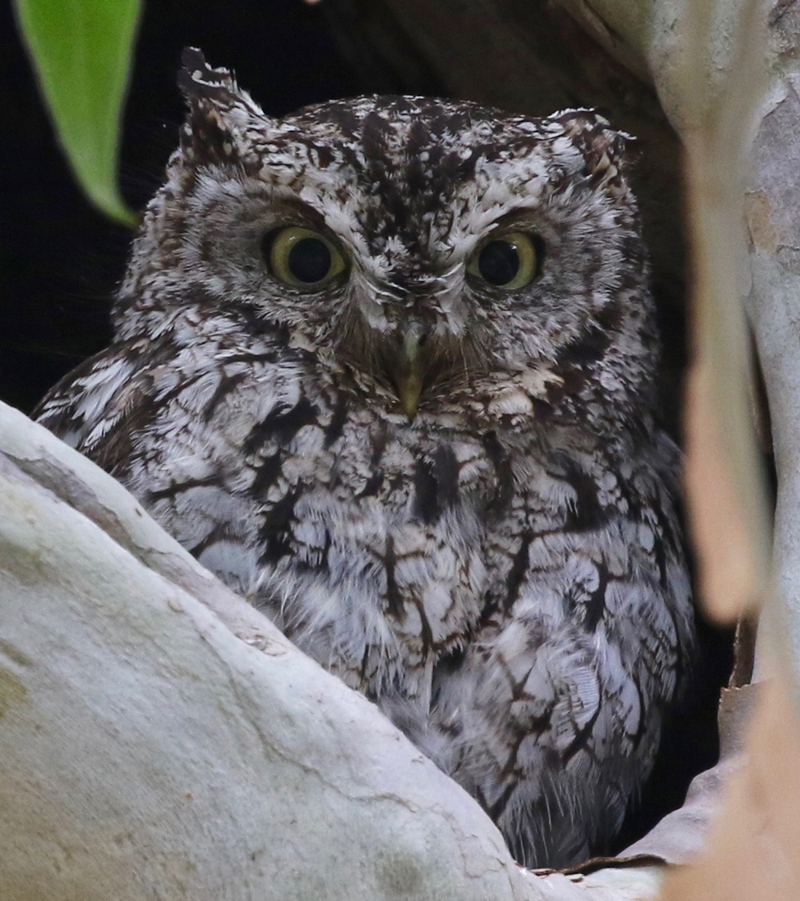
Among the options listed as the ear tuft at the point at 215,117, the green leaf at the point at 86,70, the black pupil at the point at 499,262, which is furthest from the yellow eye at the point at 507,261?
the green leaf at the point at 86,70

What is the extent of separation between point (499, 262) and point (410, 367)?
9.6 inches

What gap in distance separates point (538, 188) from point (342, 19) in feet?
3.96

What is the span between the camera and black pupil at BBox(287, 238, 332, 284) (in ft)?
5.94

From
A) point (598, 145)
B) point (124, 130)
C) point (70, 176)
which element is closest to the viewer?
point (598, 145)

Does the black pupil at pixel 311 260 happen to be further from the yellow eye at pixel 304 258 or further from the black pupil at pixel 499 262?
the black pupil at pixel 499 262

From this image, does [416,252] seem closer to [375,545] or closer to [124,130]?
[375,545]

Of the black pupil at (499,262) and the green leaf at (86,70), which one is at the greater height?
the black pupil at (499,262)

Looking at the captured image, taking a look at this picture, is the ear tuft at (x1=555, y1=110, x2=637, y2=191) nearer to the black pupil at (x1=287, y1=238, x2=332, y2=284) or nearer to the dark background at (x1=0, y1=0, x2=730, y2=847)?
the black pupil at (x1=287, y1=238, x2=332, y2=284)

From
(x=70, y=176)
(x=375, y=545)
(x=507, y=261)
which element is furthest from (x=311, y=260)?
(x=70, y=176)

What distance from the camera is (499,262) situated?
6.03 feet

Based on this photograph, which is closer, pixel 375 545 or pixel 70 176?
pixel 375 545

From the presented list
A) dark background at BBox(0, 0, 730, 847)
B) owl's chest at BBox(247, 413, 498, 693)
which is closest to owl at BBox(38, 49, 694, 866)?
owl's chest at BBox(247, 413, 498, 693)

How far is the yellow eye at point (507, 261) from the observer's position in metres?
1.82

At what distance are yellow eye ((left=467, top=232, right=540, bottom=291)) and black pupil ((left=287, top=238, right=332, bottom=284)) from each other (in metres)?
0.22
